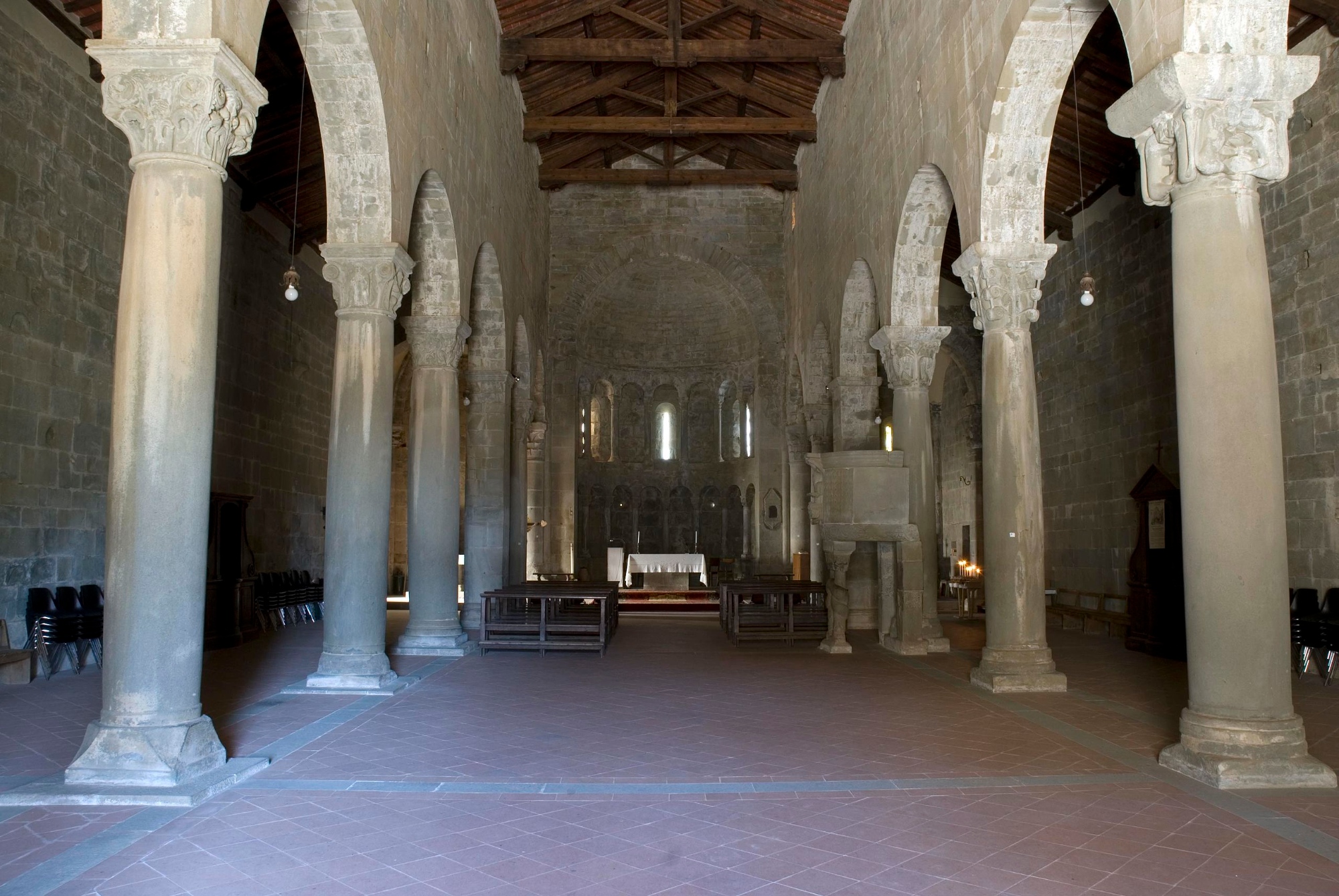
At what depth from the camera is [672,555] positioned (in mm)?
23766

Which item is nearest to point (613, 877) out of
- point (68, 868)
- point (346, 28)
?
point (68, 868)

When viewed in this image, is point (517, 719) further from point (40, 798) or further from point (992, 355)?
point (992, 355)

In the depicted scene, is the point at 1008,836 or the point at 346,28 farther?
the point at 346,28

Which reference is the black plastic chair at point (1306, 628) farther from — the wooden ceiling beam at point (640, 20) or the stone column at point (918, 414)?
the wooden ceiling beam at point (640, 20)

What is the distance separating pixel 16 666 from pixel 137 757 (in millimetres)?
5339

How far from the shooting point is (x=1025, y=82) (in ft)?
30.4

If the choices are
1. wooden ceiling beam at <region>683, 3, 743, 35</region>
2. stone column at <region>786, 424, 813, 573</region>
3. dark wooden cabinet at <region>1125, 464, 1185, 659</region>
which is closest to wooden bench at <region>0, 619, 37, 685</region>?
dark wooden cabinet at <region>1125, 464, 1185, 659</region>

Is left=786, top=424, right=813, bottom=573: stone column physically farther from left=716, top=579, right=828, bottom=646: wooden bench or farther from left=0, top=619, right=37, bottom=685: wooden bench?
left=0, top=619, right=37, bottom=685: wooden bench

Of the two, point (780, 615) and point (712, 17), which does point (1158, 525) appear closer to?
point (780, 615)

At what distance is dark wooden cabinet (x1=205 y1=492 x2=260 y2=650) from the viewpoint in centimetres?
1339

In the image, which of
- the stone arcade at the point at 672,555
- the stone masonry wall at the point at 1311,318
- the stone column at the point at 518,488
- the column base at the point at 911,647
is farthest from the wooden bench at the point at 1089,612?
the stone column at the point at 518,488

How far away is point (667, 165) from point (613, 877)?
2070cm

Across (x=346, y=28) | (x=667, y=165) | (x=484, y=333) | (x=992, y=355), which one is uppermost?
(x=667, y=165)

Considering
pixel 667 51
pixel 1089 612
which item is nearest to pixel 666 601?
pixel 1089 612
